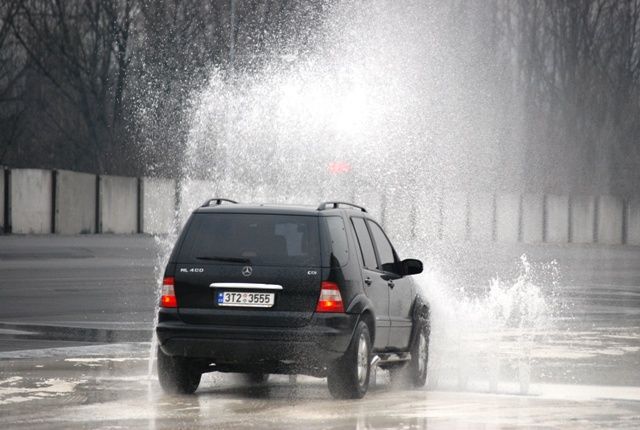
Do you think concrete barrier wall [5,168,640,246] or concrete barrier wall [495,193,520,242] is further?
concrete barrier wall [495,193,520,242]

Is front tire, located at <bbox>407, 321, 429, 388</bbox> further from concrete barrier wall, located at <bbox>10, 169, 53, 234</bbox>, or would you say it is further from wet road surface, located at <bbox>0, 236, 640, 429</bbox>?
concrete barrier wall, located at <bbox>10, 169, 53, 234</bbox>

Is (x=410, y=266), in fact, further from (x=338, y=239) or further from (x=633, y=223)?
(x=633, y=223)

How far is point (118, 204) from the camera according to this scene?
148 ft

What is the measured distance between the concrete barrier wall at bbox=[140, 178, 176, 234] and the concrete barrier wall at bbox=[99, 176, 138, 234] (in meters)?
0.44

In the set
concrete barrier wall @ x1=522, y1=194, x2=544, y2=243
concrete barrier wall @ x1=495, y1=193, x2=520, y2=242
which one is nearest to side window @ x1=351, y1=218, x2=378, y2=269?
concrete barrier wall @ x1=495, y1=193, x2=520, y2=242

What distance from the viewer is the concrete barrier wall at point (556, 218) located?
206ft

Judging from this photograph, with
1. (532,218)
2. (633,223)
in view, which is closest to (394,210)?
(532,218)

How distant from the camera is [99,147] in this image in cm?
5488

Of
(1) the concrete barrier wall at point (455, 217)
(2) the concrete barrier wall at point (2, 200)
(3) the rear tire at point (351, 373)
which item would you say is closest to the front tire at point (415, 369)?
(3) the rear tire at point (351, 373)

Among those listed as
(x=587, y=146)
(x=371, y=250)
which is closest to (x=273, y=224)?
(x=371, y=250)

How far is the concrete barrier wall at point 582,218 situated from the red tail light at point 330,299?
2045 inches

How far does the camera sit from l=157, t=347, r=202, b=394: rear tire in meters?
12.1

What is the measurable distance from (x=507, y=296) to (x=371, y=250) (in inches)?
725

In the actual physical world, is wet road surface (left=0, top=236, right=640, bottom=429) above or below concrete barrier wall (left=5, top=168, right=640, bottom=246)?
below
